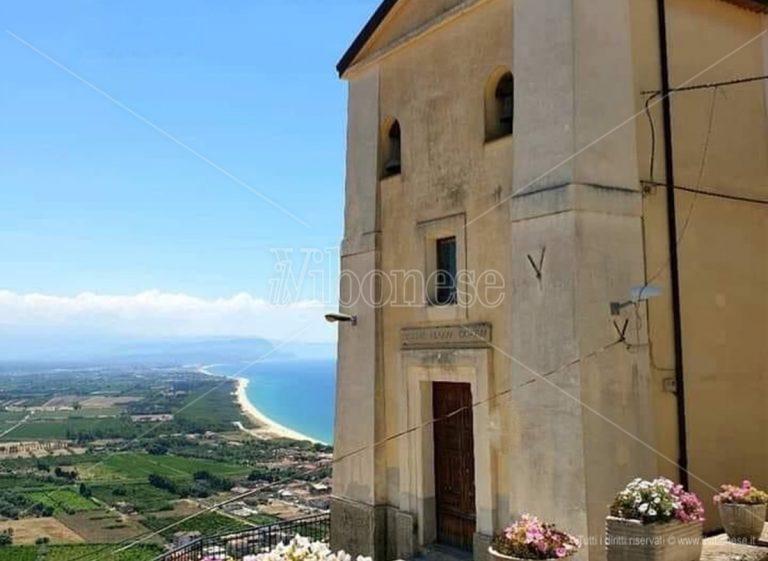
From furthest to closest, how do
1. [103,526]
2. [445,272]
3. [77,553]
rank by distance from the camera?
[103,526] → [77,553] → [445,272]

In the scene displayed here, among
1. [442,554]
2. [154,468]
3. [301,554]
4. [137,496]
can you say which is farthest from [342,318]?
[154,468]

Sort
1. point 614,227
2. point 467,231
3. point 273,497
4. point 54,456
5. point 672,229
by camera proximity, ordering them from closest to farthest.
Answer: point 614,227 < point 672,229 < point 467,231 < point 273,497 < point 54,456

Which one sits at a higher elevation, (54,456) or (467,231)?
(467,231)

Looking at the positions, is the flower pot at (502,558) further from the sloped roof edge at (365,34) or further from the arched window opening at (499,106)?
the sloped roof edge at (365,34)

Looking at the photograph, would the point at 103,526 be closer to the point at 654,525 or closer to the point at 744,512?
the point at 744,512

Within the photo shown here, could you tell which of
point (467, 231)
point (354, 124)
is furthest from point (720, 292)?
point (354, 124)

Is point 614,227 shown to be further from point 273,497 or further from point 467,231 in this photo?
point 273,497

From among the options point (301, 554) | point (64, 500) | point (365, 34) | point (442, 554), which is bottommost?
point (64, 500)
